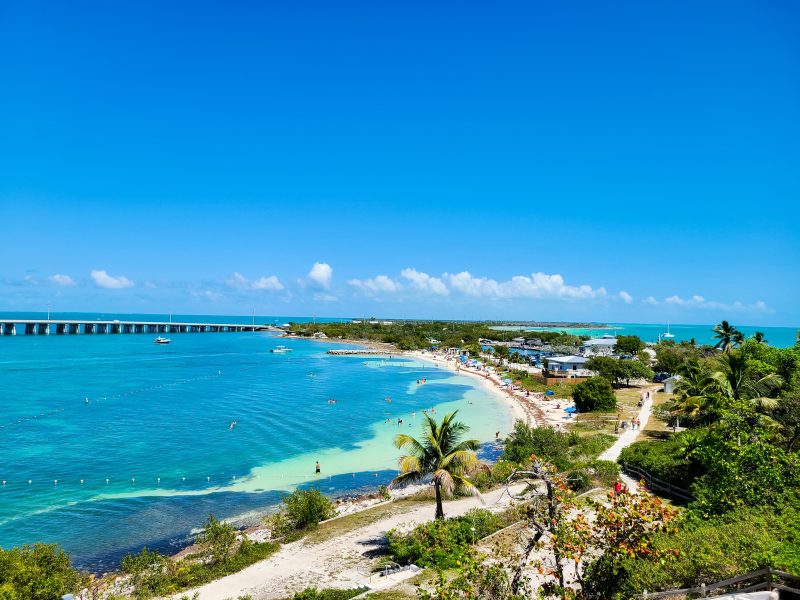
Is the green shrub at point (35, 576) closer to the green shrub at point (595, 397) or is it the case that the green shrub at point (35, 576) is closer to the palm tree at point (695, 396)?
the palm tree at point (695, 396)

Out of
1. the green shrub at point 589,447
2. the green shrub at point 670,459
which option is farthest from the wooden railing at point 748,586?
the green shrub at point 589,447

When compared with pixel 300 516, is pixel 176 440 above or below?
below

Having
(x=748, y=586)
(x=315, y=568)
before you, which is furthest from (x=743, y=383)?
(x=315, y=568)

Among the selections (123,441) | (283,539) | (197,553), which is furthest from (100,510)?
(123,441)

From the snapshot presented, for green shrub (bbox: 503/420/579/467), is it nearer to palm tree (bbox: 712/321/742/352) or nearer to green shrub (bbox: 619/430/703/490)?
green shrub (bbox: 619/430/703/490)

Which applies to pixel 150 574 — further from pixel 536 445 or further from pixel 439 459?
pixel 536 445

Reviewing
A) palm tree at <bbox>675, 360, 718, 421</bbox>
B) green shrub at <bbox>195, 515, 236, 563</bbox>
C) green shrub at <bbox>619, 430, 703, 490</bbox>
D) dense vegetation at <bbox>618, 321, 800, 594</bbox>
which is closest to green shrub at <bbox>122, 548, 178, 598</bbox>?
green shrub at <bbox>195, 515, 236, 563</bbox>

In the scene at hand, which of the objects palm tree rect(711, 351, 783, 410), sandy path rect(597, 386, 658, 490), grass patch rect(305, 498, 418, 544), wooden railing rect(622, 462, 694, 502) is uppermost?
palm tree rect(711, 351, 783, 410)
